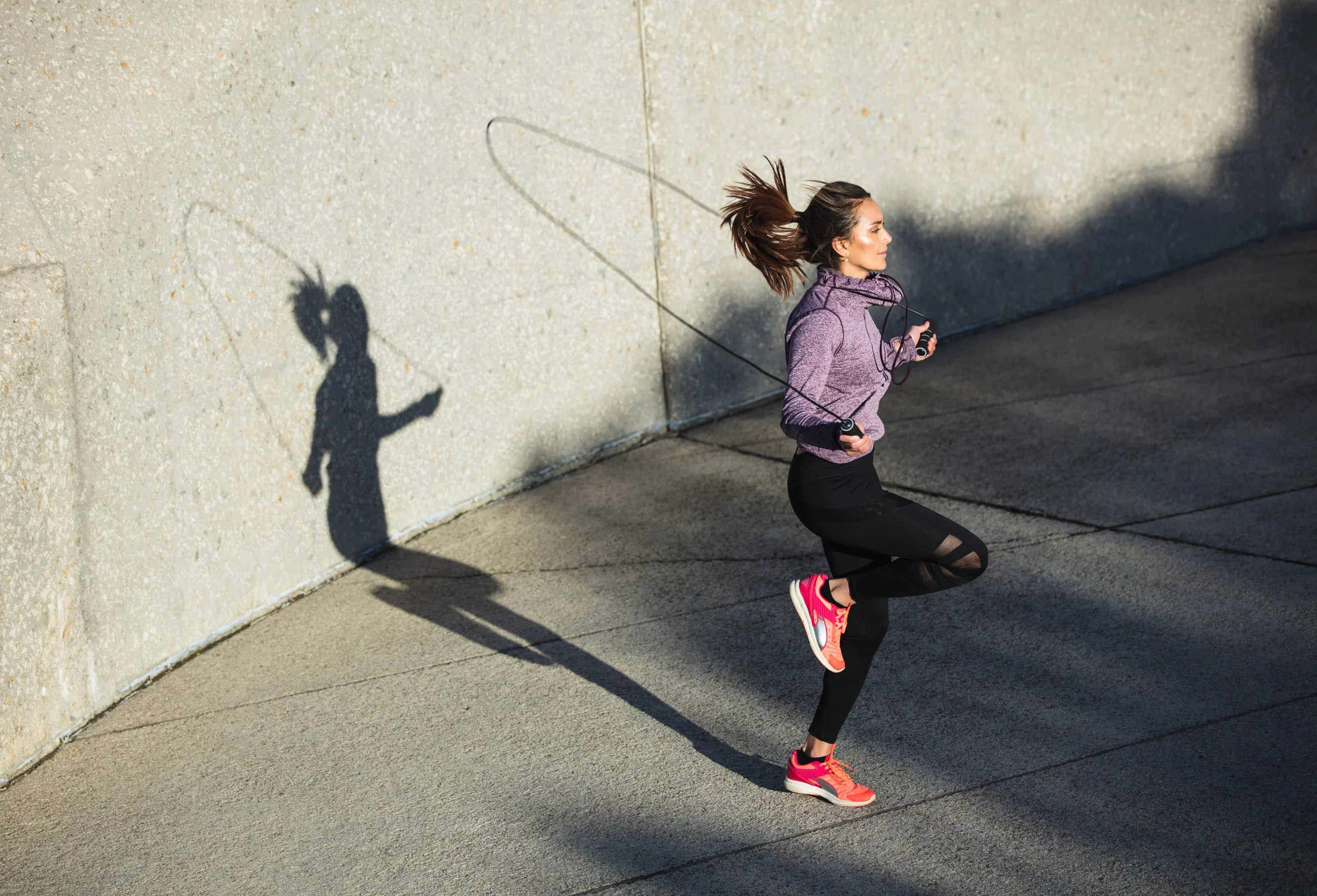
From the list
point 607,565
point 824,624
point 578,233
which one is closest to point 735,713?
point 824,624

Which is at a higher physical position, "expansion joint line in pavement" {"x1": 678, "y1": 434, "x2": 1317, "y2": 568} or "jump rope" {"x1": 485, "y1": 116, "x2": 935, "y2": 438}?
"jump rope" {"x1": 485, "y1": 116, "x2": 935, "y2": 438}

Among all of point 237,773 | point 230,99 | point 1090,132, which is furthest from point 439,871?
point 1090,132

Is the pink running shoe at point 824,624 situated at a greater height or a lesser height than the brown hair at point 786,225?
lesser

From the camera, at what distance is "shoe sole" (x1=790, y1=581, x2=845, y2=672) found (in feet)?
12.2

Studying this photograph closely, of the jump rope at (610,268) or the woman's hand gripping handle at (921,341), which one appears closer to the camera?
the jump rope at (610,268)

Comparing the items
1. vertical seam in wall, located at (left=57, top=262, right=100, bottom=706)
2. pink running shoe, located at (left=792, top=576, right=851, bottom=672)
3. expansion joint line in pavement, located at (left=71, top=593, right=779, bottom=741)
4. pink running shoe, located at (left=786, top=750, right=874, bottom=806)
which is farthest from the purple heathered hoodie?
vertical seam in wall, located at (left=57, top=262, right=100, bottom=706)

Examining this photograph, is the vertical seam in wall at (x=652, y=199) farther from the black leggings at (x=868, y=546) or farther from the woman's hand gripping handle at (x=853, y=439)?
the woman's hand gripping handle at (x=853, y=439)

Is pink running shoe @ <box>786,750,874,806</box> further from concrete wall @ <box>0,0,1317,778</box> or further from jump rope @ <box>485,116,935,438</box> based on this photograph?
concrete wall @ <box>0,0,1317,778</box>

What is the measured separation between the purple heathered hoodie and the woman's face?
50 mm

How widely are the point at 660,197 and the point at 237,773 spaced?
384cm

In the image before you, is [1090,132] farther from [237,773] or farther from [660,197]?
[237,773]

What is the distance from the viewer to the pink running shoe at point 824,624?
12.2 ft

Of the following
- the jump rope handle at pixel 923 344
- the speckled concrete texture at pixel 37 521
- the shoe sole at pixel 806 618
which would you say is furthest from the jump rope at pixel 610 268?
the speckled concrete texture at pixel 37 521

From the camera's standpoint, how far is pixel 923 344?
3.83 meters
